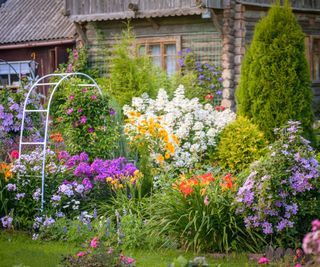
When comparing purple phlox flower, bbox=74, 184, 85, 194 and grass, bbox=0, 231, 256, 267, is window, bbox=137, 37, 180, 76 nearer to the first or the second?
purple phlox flower, bbox=74, 184, 85, 194

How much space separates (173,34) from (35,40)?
522cm

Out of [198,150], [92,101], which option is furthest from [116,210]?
[198,150]

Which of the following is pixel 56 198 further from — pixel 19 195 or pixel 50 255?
pixel 50 255

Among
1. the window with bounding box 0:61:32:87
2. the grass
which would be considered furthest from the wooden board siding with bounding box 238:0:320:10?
the grass

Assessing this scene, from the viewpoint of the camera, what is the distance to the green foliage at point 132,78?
56.7ft

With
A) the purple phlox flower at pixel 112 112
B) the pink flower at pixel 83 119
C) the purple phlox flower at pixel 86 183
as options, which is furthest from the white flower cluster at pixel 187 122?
the purple phlox flower at pixel 86 183

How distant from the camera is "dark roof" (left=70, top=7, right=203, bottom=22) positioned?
61.0 feet

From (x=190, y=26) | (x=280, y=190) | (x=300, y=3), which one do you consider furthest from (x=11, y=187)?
(x=300, y=3)

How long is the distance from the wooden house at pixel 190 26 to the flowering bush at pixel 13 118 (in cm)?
761

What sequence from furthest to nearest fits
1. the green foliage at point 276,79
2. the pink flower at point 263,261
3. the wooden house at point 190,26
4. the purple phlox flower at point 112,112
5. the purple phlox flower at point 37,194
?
the wooden house at point 190,26, the green foliage at point 276,79, the purple phlox flower at point 112,112, the purple phlox flower at point 37,194, the pink flower at point 263,261

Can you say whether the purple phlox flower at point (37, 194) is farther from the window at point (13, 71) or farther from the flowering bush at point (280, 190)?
the window at point (13, 71)

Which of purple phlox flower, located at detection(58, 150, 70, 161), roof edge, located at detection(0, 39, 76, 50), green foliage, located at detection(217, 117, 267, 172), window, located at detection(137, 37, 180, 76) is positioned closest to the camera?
purple phlox flower, located at detection(58, 150, 70, 161)

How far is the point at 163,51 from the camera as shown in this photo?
2041 cm

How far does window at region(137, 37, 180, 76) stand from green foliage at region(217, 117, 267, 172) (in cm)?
775
